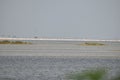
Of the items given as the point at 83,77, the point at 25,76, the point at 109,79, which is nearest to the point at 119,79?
the point at 109,79

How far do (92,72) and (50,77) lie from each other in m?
7.56

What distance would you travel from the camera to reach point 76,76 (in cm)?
203

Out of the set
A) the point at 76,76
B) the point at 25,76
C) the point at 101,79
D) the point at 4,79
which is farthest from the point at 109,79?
the point at 25,76

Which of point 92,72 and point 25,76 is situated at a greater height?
point 92,72

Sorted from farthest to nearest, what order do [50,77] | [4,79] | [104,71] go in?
[50,77], [4,79], [104,71]

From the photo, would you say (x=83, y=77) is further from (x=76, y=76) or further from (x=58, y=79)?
(x=58, y=79)

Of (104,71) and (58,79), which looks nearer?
(104,71)

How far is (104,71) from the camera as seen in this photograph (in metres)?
2.10

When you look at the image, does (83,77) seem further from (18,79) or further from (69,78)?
(18,79)

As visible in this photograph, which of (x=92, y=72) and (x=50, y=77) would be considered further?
(x=50, y=77)

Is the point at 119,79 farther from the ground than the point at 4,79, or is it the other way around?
the point at 119,79

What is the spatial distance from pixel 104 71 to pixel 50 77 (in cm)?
752

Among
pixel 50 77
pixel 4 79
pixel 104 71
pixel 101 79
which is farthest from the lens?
pixel 50 77

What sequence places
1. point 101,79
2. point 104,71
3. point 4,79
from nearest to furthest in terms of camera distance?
point 101,79 < point 104,71 < point 4,79
